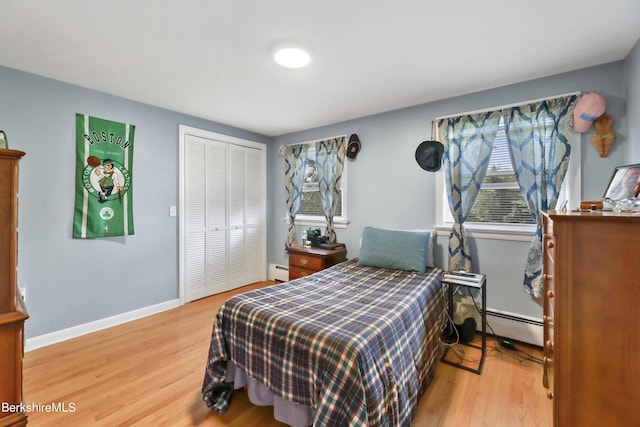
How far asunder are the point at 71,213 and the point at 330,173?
2794 mm

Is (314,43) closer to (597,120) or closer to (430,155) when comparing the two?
(430,155)

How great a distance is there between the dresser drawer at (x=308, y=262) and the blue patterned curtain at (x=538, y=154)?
197 centimetres

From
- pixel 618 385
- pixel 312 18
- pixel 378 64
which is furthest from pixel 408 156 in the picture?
pixel 618 385

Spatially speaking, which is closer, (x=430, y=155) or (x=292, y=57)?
(x=292, y=57)

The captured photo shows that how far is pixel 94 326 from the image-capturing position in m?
2.76

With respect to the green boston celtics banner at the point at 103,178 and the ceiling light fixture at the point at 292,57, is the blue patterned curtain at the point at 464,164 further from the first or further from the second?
the green boston celtics banner at the point at 103,178

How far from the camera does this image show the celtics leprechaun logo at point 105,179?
2707mm

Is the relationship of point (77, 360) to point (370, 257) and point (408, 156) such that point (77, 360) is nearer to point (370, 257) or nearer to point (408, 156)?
point (370, 257)

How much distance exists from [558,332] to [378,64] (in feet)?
6.72

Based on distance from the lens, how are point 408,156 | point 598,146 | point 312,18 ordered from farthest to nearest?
point 408,156
point 598,146
point 312,18

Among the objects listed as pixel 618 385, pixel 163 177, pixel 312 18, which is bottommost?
pixel 618 385

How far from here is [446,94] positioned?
278 cm

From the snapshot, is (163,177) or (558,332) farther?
(163,177)

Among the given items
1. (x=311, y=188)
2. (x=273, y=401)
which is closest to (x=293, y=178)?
(x=311, y=188)
